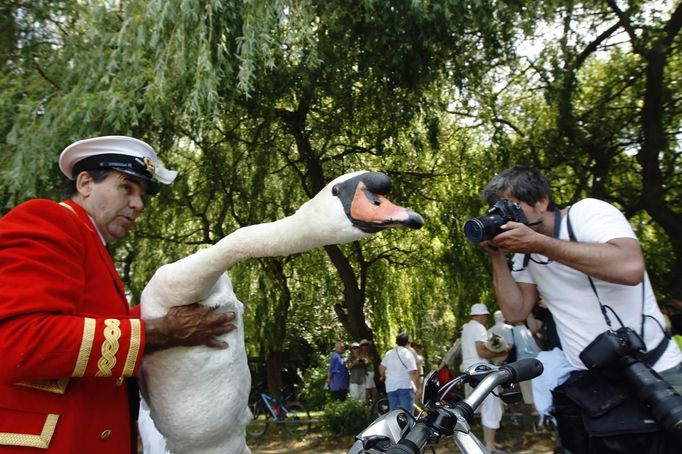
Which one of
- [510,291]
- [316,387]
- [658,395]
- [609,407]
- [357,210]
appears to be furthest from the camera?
[316,387]

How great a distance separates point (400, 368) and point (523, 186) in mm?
6551

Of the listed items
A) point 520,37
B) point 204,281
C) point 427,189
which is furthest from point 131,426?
point 427,189

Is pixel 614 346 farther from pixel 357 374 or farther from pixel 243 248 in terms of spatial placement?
pixel 357 374

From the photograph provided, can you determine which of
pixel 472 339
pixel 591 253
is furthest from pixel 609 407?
pixel 472 339

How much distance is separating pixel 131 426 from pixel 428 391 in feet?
3.01

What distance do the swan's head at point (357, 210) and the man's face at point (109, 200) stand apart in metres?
0.80

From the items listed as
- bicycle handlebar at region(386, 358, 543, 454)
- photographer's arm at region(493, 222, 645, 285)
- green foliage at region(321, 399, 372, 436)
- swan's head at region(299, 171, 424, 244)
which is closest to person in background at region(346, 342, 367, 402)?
green foliage at region(321, 399, 372, 436)

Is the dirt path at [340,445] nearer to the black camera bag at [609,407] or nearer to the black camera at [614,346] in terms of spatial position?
the black camera bag at [609,407]

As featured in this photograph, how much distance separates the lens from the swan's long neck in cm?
157

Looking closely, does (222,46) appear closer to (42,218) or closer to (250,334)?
(42,218)


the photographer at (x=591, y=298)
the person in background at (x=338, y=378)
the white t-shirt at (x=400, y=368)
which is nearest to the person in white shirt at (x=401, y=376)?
the white t-shirt at (x=400, y=368)

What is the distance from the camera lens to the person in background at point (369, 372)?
1150 centimetres

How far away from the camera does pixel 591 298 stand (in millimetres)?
2301

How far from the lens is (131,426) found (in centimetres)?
195
